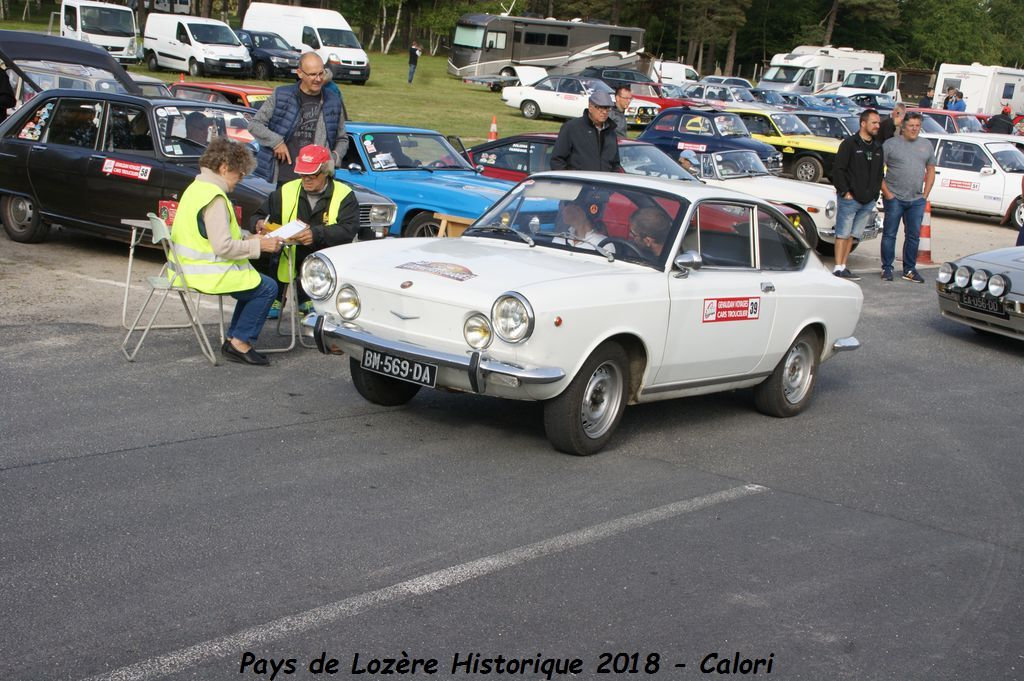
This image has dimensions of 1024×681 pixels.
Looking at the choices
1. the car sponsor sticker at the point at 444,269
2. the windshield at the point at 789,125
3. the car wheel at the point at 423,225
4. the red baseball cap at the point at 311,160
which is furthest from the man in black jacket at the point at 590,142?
the windshield at the point at 789,125

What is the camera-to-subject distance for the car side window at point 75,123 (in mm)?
11773

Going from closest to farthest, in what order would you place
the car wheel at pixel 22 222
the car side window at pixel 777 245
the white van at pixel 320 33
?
the car side window at pixel 777 245
the car wheel at pixel 22 222
the white van at pixel 320 33

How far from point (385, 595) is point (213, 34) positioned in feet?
121

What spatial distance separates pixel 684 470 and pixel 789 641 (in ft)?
7.37

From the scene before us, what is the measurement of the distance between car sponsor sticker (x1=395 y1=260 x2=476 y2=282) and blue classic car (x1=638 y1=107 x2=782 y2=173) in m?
14.8

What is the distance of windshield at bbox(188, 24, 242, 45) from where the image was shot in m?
38.3

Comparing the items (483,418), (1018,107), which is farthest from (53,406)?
(1018,107)

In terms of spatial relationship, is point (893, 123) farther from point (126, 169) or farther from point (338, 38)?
point (338, 38)

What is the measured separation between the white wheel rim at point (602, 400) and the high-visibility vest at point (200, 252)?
9.34ft

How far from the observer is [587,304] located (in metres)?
6.36

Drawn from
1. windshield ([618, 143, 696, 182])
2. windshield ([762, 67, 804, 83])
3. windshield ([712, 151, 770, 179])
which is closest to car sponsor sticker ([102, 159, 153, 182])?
windshield ([618, 143, 696, 182])

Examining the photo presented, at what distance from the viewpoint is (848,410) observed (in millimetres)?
8688

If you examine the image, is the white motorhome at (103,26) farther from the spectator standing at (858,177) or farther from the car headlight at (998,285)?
the car headlight at (998,285)

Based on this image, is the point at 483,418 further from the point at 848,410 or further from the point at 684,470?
the point at 848,410
